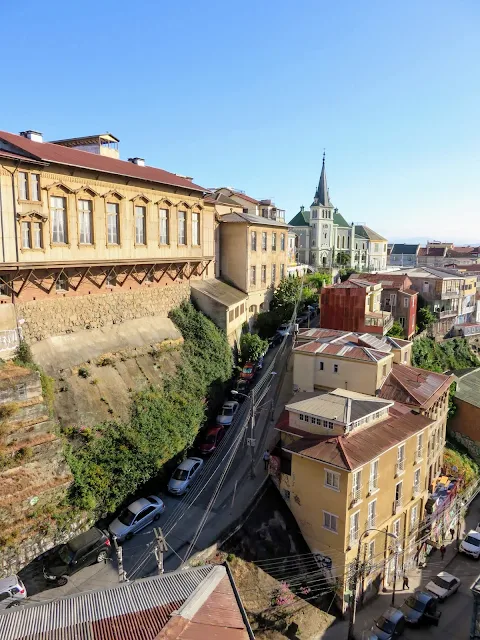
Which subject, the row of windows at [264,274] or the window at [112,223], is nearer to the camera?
the window at [112,223]

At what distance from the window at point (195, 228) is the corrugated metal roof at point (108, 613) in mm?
26931

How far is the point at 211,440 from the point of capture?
29.0m

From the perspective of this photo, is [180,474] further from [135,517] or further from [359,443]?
[359,443]

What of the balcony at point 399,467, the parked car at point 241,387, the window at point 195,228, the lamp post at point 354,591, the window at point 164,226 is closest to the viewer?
the lamp post at point 354,591

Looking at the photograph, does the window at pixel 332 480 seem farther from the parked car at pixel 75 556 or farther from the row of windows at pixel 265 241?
the row of windows at pixel 265 241

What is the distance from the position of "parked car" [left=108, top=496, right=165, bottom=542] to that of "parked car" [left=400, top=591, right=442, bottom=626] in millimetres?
13624

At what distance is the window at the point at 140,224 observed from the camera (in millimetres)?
30562

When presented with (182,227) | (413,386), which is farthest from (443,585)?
(182,227)

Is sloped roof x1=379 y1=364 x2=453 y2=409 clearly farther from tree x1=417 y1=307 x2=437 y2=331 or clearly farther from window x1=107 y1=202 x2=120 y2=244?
tree x1=417 y1=307 x2=437 y2=331

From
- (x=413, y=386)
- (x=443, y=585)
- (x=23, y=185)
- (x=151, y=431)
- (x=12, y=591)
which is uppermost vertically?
(x=23, y=185)

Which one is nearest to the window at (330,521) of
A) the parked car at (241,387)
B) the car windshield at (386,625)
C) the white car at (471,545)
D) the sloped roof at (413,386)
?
the car windshield at (386,625)

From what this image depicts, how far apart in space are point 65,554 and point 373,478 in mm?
14298

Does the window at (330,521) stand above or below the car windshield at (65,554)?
below

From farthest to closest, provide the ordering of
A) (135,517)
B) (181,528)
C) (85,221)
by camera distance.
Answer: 1. (85,221)
2. (181,528)
3. (135,517)
